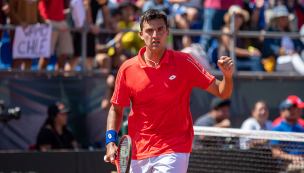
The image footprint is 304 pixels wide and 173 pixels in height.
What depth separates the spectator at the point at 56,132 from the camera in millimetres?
7328

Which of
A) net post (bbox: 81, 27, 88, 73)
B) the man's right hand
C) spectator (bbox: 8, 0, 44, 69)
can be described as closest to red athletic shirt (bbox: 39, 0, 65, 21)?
spectator (bbox: 8, 0, 44, 69)

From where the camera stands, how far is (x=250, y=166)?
6.32 metres

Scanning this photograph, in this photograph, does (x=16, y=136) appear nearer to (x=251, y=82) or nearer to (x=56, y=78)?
(x=56, y=78)

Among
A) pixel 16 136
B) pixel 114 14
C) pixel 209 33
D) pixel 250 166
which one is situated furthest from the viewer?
pixel 114 14

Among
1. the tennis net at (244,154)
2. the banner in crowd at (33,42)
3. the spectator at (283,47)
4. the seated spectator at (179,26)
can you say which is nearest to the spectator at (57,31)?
the banner in crowd at (33,42)

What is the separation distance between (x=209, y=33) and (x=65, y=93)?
3.28 metres

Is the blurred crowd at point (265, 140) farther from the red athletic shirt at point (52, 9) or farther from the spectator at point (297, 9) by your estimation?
the spectator at point (297, 9)

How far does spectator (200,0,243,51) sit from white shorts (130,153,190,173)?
18.9 feet

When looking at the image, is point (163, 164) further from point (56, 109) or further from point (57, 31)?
point (57, 31)

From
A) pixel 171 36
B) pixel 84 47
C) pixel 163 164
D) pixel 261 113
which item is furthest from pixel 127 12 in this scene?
pixel 163 164

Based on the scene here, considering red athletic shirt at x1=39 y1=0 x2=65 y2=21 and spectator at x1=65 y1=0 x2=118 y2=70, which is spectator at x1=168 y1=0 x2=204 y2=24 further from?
red athletic shirt at x1=39 y1=0 x2=65 y2=21

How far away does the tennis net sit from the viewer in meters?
6.16

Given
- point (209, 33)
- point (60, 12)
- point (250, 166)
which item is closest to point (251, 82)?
point (209, 33)

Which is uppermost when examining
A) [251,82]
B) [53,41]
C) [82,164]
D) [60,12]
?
[60,12]
